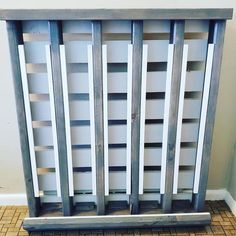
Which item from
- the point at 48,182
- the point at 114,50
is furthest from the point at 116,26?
the point at 48,182

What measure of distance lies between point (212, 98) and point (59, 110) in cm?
77

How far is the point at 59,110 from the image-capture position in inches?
48.4

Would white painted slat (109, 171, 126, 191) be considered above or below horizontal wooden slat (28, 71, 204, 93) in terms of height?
below

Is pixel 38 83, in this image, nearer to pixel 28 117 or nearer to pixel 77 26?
pixel 28 117

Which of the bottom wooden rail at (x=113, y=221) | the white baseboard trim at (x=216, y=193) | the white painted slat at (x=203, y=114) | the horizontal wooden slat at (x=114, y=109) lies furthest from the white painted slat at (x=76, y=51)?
the white baseboard trim at (x=216, y=193)

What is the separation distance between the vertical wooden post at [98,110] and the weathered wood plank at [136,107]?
0.53 feet

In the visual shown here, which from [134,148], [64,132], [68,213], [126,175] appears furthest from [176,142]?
[68,213]

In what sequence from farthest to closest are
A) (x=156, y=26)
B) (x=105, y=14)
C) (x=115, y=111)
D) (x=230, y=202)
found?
(x=230, y=202)
(x=115, y=111)
(x=156, y=26)
(x=105, y=14)

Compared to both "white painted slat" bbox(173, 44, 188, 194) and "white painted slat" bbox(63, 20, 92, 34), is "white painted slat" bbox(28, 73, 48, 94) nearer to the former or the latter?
"white painted slat" bbox(63, 20, 92, 34)

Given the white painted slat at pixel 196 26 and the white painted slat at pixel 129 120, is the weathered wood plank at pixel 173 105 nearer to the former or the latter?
the white painted slat at pixel 196 26

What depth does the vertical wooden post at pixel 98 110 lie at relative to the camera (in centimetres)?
114

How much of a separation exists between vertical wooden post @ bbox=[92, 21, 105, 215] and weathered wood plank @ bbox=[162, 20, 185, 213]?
351 mm

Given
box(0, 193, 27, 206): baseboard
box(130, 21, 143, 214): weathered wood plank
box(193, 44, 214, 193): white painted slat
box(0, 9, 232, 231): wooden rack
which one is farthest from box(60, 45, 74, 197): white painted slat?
box(193, 44, 214, 193): white painted slat

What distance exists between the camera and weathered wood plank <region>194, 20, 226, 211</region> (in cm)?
116
